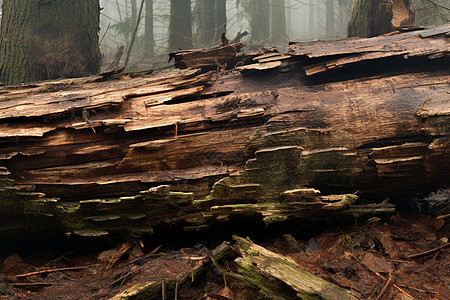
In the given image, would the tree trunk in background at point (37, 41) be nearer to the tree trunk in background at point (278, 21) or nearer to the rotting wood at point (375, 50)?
the rotting wood at point (375, 50)

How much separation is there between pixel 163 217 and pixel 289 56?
6.41ft

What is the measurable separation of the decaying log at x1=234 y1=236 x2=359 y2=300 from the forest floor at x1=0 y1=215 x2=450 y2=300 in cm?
10

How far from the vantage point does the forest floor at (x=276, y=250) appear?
1.98 metres

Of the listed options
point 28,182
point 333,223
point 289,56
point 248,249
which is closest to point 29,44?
point 28,182

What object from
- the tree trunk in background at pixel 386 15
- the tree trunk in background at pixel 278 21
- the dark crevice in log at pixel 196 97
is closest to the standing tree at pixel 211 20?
the tree trunk in background at pixel 278 21

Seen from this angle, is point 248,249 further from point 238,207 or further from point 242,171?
point 242,171

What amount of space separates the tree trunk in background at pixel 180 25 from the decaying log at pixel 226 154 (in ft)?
25.8

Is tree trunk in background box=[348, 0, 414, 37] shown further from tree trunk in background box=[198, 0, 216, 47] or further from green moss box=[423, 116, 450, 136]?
tree trunk in background box=[198, 0, 216, 47]

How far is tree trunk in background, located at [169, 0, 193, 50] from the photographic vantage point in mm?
9891

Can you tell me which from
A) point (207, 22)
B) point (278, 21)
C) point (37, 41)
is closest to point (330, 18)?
point (278, 21)

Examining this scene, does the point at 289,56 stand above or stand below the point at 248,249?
above

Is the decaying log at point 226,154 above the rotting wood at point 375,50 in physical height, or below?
below

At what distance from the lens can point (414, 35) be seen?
2.81m

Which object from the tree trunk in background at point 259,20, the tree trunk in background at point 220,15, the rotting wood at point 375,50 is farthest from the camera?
the tree trunk in background at point 259,20
